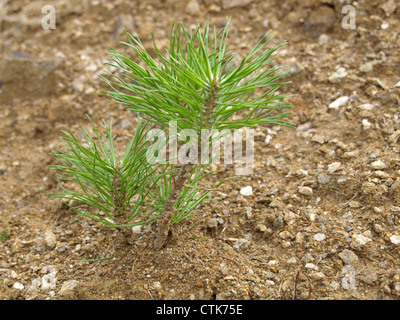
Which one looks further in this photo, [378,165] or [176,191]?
[378,165]

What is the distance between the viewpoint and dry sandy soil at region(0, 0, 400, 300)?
5.10ft

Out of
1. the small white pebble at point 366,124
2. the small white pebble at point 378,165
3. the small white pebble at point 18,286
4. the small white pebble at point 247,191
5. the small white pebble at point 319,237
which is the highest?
the small white pebble at point 366,124

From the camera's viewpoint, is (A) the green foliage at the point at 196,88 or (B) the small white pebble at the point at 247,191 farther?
(B) the small white pebble at the point at 247,191

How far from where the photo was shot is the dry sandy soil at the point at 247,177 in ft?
5.10

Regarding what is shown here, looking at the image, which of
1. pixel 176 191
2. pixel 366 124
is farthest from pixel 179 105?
pixel 366 124

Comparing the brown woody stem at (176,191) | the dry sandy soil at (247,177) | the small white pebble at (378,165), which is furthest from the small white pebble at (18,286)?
the small white pebble at (378,165)

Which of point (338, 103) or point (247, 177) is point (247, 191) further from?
point (338, 103)

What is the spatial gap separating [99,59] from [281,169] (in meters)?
1.48

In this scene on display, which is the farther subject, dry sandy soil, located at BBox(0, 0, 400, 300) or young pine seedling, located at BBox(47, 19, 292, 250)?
dry sandy soil, located at BBox(0, 0, 400, 300)

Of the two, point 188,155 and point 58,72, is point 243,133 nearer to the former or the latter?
point 188,155

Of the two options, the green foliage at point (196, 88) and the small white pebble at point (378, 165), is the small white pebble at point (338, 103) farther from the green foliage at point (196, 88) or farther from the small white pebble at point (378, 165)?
the green foliage at point (196, 88)

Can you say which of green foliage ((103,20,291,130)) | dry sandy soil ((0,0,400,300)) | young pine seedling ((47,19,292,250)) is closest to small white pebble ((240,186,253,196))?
dry sandy soil ((0,0,400,300))

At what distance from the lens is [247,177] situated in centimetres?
199

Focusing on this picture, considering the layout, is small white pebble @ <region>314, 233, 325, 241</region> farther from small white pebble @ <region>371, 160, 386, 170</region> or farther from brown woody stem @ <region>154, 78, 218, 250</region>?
brown woody stem @ <region>154, 78, 218, 250</region>
